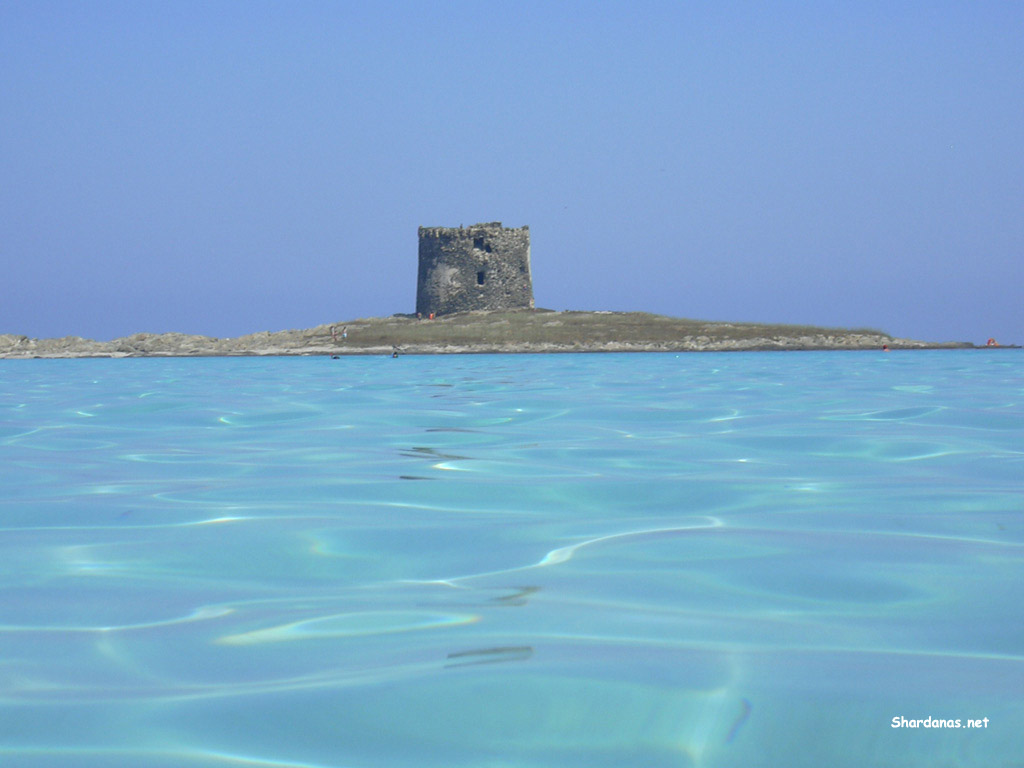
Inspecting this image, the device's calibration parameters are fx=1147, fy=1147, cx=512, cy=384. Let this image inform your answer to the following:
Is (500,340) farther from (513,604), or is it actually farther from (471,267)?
(513,604)

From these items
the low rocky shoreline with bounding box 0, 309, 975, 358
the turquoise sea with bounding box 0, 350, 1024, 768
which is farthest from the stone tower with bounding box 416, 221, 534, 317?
the turquoise sea with bounding box 0, 350, 1024, 768

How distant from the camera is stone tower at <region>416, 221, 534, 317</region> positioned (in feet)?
126

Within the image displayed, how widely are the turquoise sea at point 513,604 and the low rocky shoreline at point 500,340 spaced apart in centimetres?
2478

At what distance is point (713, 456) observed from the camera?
22.3 ft

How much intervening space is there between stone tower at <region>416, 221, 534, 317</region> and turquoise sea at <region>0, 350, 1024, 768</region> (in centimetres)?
3110

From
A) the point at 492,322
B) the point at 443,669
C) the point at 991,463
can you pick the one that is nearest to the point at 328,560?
the point at 443,669

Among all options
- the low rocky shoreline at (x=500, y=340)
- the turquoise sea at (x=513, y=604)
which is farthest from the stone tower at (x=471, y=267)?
the turquoise sea at (x=513, y=604)

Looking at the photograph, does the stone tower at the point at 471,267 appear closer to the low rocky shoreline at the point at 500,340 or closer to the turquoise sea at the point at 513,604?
the low rocky shoreline at the point at 500,340

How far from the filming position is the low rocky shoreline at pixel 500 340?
3225 centimetres

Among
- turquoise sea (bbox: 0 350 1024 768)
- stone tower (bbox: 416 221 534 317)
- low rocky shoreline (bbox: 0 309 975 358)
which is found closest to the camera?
turquoise sea (bbox: 0 350 1024 768)

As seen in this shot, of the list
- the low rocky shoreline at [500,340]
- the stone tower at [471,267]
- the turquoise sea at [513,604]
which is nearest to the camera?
the turquoise sea at [513,604]

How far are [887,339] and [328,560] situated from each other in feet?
105

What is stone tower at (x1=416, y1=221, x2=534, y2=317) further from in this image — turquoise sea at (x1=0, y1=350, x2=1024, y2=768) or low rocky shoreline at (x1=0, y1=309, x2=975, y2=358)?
Result: turquoise sea at (x1=0, y1=350, x2=1024, y2=768)

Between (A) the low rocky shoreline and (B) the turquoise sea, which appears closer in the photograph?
(B) the turquoise sea
